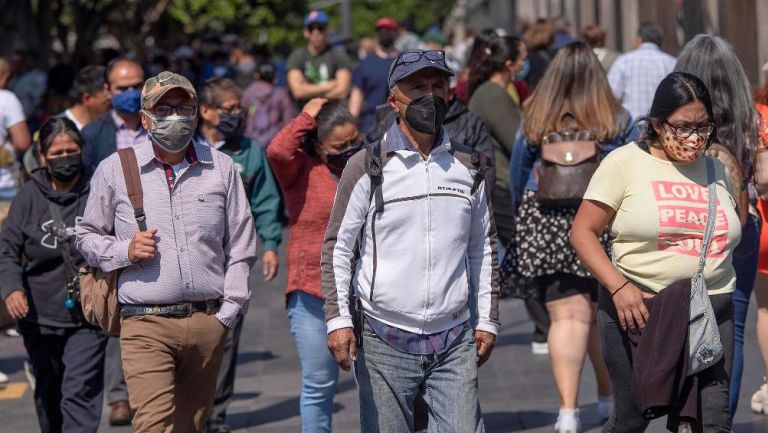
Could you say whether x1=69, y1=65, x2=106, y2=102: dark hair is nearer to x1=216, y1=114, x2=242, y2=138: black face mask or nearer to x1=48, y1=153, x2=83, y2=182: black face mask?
x1=216, y1=114, x2=242, y2=138: black face mask

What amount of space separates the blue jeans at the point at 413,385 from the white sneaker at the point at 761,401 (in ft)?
8.85

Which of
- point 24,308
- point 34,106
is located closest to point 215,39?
point 34,106

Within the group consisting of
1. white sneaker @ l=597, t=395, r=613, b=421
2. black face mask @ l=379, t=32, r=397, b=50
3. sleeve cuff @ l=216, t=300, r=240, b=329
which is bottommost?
white sneaker @ l=597, t=395, r=613, b=421

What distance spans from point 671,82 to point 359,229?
122 cm

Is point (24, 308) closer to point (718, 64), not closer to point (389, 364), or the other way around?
point (389, 364)

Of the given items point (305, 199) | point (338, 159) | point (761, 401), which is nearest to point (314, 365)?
point (305, 199)

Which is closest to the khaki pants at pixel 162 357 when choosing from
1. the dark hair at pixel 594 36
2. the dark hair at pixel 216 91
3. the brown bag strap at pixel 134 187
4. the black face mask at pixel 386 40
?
the brown bag strap at pixel 134 187

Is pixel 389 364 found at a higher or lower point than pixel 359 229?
lower

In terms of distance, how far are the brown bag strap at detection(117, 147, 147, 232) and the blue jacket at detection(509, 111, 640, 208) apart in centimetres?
222

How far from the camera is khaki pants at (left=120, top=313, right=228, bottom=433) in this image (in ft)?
17.6

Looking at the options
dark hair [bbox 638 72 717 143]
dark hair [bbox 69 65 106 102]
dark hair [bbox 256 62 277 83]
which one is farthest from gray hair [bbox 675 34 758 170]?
dark hair [bbox 256 62 277 83]

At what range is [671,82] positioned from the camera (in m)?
5.08

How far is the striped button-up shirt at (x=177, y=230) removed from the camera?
540 cm

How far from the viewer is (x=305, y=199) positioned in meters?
6.28
